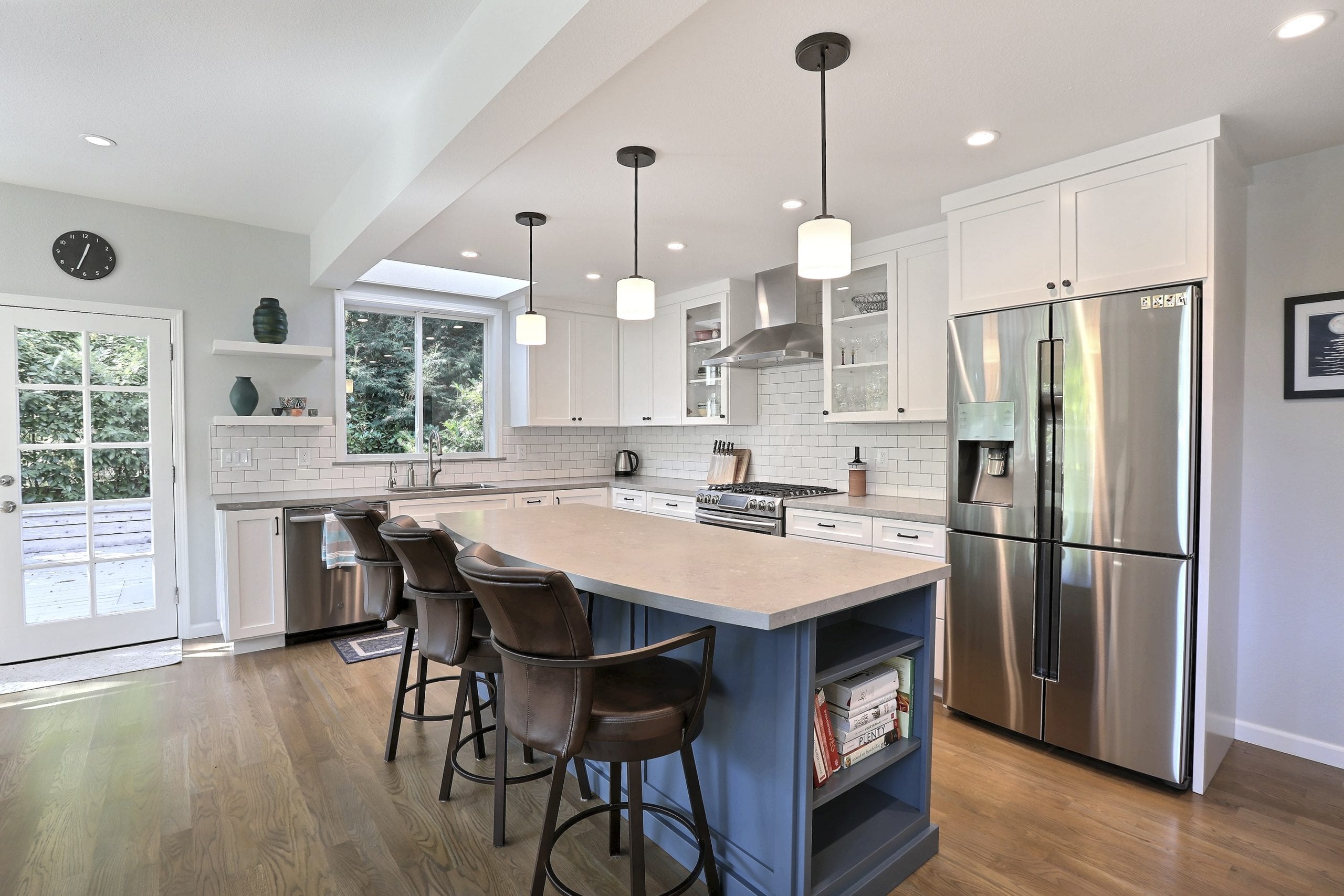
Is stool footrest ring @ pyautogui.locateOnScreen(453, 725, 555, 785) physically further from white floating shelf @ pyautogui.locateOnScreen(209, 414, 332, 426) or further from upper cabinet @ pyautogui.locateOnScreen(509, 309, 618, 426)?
upper cabinet @ pyautogui.locateOnScreen(509, 309, 618, 426)

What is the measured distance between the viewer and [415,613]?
8.65 feet

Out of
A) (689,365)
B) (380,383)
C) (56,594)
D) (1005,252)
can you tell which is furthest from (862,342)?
(56,594)

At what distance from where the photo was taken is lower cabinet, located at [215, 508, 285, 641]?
380cm

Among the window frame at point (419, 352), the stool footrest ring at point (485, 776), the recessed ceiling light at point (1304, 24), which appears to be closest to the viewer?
the recessed ceiling light at point (1304, 24)

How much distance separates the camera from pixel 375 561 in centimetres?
262

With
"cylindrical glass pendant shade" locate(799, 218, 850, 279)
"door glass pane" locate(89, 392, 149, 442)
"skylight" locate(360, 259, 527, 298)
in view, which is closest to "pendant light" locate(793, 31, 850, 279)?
Result: "cylindrical glass pendant shade" locate(799, 218, 850, 279)

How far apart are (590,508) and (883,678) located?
1877 millimetres

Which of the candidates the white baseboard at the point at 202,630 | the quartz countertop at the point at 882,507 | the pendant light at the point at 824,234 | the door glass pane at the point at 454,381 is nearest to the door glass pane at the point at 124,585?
the white baseboard at the point at 202,630

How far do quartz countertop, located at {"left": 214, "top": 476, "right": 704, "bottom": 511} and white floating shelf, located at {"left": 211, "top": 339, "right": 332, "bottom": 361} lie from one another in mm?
897

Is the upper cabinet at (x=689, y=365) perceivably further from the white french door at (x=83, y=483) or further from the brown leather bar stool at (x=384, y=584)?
the white french door at (x=83, y=483)

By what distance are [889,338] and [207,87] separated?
11.0ft

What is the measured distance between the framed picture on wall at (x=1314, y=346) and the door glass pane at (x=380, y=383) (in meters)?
5.22

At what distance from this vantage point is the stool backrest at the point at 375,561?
2580 mm

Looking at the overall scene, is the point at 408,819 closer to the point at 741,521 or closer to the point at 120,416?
the point at 741,521
